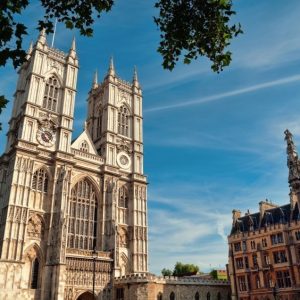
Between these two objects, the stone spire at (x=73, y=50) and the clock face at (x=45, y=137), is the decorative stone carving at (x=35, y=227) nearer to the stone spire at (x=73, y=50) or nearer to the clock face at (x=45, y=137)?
the clock face at (x=45, y=137)

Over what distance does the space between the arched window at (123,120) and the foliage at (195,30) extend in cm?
4187

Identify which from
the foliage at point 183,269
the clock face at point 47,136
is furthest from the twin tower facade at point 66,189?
the foliage at point 183,269

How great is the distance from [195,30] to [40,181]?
1352 inches

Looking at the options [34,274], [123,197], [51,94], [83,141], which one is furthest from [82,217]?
[51,94]

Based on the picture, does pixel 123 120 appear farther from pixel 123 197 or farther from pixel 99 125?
pixel 123 197

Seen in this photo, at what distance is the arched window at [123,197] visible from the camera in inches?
1870

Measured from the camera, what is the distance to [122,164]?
49812mm

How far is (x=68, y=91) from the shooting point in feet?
157

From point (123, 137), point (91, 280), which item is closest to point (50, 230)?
point (91, 280)

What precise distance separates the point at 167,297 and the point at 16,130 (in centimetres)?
2688

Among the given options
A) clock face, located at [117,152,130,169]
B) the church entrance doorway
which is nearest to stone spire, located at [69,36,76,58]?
clock face, located at [117,152,130,169]

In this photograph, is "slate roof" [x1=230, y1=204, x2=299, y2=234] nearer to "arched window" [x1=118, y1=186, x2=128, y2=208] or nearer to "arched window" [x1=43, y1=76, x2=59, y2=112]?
"arched window" [x1=118, y1=186, x2=128, y2=208]

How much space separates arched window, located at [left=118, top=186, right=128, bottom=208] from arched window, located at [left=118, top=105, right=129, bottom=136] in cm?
897

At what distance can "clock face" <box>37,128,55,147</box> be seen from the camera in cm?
4247
